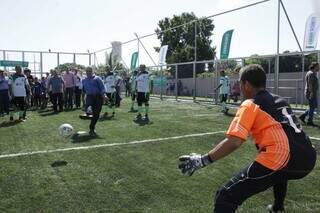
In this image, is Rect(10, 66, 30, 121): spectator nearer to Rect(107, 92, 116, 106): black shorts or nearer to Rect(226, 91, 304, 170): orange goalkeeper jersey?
Rect(107, 92, 116, 106): black shorts

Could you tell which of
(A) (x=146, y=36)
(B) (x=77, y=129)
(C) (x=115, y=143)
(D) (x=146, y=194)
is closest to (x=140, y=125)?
(B) (x=77, y=129)

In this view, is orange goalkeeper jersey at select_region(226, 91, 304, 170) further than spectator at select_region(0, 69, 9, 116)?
No

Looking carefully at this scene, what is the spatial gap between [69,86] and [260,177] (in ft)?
58.5

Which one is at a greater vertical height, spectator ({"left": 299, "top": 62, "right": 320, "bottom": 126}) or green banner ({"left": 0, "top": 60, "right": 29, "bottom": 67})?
green banner ({"left": 0, "top": 60, "right": 29, "bottom": 67})

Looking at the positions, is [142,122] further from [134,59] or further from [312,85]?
[134,59]

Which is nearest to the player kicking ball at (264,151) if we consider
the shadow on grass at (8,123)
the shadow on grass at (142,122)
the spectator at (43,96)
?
the shadow on grass at (142,122)

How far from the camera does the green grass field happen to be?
19.4 feet

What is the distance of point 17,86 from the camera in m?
15.4

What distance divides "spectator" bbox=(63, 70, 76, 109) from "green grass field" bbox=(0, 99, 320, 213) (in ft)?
28.9

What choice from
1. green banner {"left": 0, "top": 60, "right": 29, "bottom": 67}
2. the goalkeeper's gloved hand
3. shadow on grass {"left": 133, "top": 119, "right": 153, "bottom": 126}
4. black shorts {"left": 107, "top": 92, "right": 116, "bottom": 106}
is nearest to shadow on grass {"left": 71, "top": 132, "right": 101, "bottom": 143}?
shadow on grass {"left": 133, "top": 119, "right": 153, "bottom": 126}

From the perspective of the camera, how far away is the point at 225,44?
2238 centimetres

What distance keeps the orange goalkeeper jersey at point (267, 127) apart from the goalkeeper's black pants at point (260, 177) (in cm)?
6

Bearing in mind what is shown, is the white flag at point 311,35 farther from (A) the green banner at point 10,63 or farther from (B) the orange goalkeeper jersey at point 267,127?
(A) the green banner at point 10,63

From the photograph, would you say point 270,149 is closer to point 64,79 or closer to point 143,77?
point 143,77
